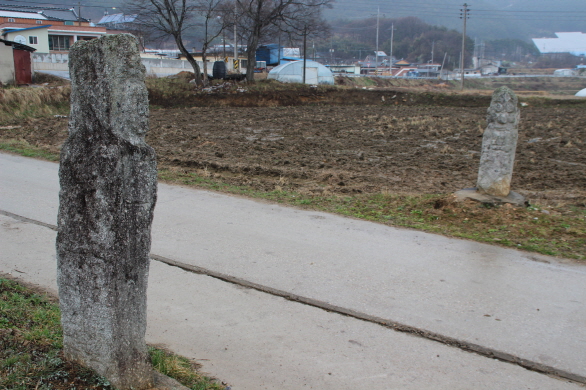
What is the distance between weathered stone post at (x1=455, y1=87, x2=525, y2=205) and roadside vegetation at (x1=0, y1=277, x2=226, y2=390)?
6404mm

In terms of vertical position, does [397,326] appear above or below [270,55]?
below

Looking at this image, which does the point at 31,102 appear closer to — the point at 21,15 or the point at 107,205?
the point at 107,205

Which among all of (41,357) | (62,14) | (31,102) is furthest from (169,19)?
(62,14)

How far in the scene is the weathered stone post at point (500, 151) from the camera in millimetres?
8797

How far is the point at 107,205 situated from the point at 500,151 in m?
7.42

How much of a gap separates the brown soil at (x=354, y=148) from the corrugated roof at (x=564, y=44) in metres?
174

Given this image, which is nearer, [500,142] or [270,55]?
[500,142]

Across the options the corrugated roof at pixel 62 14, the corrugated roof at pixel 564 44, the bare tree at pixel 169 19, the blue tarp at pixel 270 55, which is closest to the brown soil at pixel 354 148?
the bare tree at pixel 169 19

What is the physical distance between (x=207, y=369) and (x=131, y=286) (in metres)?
1.14

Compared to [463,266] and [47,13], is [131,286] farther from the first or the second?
[47,13]

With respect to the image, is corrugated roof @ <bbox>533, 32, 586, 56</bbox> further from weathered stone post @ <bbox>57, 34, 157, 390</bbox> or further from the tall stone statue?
weathered stone post @ <bbox>57, 34, 157, 390</bbox>

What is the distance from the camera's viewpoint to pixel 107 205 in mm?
3191

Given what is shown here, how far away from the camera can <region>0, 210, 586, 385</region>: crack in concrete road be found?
4.29 m

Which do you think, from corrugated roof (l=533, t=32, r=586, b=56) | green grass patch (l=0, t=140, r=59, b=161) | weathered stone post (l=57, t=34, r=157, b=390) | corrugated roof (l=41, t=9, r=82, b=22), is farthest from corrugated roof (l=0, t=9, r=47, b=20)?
corrugated roof (l=533, t=32, r=586, b=56)
